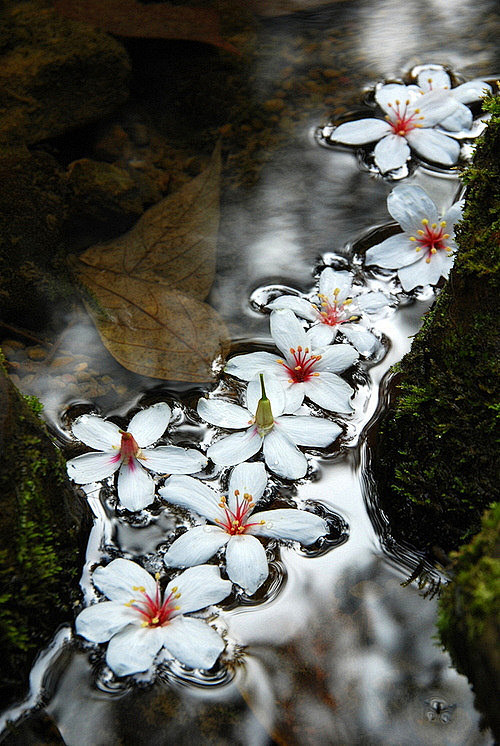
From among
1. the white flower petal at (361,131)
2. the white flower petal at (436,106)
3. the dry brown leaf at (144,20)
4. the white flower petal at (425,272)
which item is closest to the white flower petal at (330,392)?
the white flower petal at (425,272)

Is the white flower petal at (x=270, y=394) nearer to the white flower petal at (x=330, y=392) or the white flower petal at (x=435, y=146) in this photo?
the white flower petal at (x=330, y=392)

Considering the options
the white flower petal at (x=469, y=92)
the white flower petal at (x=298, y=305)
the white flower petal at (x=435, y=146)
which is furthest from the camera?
the white flower petal at (x=469, y=92)

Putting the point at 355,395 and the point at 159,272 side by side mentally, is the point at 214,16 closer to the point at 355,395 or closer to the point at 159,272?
the point at 159,272

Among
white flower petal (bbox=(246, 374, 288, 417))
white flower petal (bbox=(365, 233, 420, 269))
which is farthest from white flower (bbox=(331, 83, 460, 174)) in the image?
white flower petal (bbox=(246, 374, 288, 417))

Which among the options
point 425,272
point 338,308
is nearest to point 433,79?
point 425,272

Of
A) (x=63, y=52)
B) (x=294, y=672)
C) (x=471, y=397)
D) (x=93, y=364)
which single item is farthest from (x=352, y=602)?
(x=63, y=52)

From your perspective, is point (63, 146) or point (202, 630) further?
point (63, 146)
